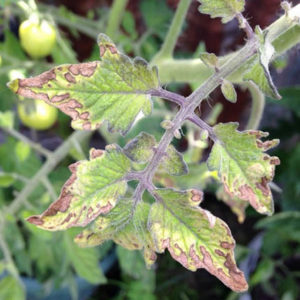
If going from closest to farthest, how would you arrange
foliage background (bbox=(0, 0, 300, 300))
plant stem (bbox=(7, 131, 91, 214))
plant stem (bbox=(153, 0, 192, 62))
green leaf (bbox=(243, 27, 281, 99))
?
green leaf (bbox=(243, 27, 281, 99))
plant stem (bbox=(153, 0, 192, 62))
plant stem (bbox=(7, 131, 91, 214))
foliage background (bbox=(0, 0, 300, 300))

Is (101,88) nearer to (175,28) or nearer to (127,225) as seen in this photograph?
(127,225)

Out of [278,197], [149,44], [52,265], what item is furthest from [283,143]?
[52,265]

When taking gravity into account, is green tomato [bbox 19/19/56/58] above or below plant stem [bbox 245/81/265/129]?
above

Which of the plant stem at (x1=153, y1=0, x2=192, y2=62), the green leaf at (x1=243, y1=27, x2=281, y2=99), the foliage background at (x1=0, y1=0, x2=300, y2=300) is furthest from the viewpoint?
the foliage background at (x1=0, y1=0, x2=300, y2=300)

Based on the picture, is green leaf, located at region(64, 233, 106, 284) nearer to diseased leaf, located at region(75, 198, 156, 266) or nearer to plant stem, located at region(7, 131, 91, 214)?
plant stem, located at region(7, 131, 91, 214)

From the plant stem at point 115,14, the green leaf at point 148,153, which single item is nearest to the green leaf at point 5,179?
the plant stem at point 115,14

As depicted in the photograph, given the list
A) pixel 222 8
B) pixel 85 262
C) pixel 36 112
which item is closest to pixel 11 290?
pixel 85 262

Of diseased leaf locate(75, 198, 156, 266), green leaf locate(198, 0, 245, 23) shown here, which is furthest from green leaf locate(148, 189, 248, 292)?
green leaf locate(198, 0, 245, 23)

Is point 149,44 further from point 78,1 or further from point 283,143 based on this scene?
point 283,143
